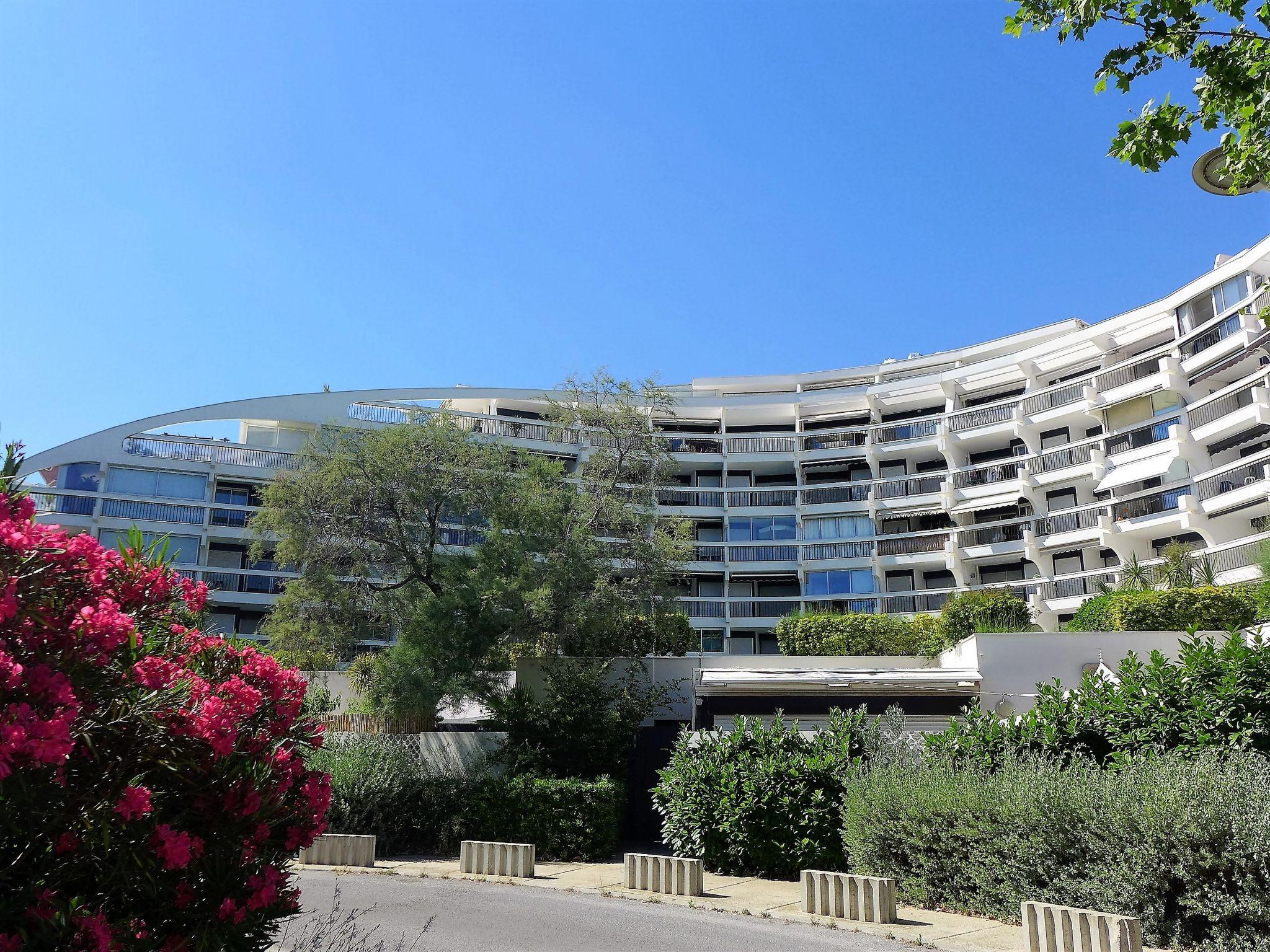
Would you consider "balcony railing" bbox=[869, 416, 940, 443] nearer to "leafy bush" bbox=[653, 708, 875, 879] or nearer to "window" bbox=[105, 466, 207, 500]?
"window" bbox=[105, 466, 207, 500]

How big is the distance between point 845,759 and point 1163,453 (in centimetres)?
3899

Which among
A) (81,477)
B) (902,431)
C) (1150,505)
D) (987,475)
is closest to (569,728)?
(1150,505)

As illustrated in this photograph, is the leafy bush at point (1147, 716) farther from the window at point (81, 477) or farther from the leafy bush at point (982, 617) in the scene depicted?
the window at point (81, 477)

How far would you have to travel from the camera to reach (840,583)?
197ft

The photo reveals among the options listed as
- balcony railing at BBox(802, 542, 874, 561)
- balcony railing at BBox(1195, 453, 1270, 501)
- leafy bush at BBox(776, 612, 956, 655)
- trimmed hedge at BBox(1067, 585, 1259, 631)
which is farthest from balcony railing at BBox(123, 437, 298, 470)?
balcony railing at BBox(1195, 453, 1270, 501)

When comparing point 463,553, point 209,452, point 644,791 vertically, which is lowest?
point 644,791

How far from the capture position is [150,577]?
599cm

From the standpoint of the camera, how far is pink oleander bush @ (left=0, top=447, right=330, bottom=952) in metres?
4.43

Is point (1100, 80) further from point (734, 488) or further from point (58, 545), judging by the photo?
point (734, 488)

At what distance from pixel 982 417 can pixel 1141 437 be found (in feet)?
32.9

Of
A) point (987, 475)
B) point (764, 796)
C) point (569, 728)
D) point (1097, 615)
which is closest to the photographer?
point (764, 796)

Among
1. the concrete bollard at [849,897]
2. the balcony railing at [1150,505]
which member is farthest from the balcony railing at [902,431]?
the concrete bollard at [849,897]

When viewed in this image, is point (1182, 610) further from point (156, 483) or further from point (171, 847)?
point (156, 483)

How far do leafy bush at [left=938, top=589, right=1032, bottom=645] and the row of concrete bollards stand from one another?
21.1 meters
